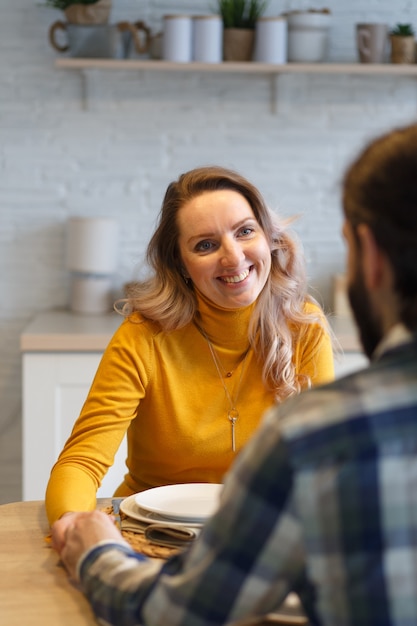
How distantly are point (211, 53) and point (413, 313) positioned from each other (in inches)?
105

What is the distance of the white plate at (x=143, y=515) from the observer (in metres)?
1.43

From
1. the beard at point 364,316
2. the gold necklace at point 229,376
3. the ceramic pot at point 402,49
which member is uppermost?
the ceramic pot at point 402,49

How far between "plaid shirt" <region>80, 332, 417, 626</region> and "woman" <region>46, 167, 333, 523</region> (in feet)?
3.24

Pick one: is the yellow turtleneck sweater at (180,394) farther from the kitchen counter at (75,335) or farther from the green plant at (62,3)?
the green plant at (62,3)

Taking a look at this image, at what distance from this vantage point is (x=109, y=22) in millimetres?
3500

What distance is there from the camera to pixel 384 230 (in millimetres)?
858

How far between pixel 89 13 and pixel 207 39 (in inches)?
16.8

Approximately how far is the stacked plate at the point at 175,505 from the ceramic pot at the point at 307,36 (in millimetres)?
2197

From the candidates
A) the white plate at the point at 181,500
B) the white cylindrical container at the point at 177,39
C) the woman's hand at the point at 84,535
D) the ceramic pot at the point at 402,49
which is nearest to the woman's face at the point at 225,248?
the white plate at the point at 181,500

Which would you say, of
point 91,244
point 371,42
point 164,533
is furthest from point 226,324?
point 371,42

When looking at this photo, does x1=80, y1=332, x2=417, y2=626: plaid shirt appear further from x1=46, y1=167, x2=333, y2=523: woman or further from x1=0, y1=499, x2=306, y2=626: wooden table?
x1=46, y1=167, x2=333, y2=523: woman

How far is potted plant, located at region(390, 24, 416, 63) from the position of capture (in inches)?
133

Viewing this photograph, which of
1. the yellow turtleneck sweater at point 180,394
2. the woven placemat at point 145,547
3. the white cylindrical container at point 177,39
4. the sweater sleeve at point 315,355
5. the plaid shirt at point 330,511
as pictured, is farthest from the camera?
the white cylindrical container at point 177,39

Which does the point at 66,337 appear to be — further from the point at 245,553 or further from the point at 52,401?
the point at 245,553
